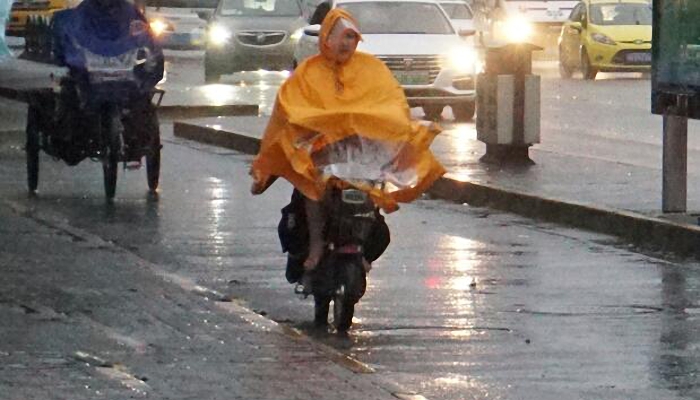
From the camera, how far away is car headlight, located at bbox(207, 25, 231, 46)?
113ft

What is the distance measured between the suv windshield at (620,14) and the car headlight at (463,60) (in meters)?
12.9

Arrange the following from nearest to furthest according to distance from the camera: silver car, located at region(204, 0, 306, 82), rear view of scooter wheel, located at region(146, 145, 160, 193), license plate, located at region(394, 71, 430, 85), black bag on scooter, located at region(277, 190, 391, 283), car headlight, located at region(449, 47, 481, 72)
→ black bag on scooter, located at region(277, 190, 391, 283) → rear view of scooter wheel, located at region(146, 145, 160, 193) → license plate, located at region(394, 71, 430, 85) → car headlight, located at region(449, 47, 481, 72) → silver car, located at region(204, 0, 306, 82)

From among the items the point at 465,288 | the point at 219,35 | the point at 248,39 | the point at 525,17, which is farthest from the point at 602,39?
the point at 465,288

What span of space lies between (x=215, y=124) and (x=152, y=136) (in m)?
6.21

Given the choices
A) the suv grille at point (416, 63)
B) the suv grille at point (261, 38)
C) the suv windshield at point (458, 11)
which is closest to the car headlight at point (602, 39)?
Result: the suv windshield at point (458, 11)

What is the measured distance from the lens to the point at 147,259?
12539 millimetres

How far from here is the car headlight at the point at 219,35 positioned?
113 ft

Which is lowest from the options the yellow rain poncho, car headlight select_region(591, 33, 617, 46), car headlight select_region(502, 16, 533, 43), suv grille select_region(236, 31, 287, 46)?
car headlight select_region(502, 16, 533, 43)

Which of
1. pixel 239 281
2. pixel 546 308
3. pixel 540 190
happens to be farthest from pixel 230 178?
pixel 546 308

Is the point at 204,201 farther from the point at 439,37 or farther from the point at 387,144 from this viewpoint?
the point at 439,37

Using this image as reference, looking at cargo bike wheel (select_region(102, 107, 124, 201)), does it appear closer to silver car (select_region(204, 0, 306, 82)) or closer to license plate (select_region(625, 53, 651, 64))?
silver car (select_region(204, 0, 306, 82))

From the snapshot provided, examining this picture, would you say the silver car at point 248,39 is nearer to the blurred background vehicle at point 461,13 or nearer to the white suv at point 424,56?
the blurred background vehicle at point 461,13

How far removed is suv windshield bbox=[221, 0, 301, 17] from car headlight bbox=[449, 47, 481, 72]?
9.55 metres

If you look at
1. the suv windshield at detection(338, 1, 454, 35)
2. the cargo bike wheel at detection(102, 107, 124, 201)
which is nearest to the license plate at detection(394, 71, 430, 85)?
the suv windshield at detection(338, 1, 454, 35)
